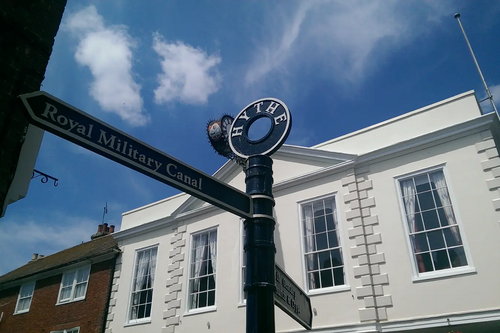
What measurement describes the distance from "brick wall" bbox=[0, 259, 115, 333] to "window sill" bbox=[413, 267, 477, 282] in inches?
490

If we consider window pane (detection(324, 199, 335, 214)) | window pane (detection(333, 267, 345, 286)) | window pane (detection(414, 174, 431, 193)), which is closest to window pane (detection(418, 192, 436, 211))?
window pane (detection(414, 174, 431, 193))

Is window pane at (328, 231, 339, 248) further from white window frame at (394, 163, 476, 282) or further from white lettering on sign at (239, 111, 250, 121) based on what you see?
white lettering on sign at (239, 111, 250, 121)

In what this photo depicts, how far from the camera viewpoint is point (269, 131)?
351 centimetres

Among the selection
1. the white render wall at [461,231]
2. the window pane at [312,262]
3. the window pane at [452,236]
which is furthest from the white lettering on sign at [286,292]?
the window pane at [312,262]

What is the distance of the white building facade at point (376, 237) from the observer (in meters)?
10.1

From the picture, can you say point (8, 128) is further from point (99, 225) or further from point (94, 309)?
point (99, 225)

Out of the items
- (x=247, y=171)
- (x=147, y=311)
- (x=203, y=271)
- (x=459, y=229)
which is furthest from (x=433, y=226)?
(x=147, y=311)

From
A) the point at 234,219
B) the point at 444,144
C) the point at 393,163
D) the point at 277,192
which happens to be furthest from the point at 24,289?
the point at 444,144

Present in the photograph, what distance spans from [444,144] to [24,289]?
20956mm

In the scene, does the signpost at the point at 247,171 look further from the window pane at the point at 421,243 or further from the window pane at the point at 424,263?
the window pane at the point at 421,243

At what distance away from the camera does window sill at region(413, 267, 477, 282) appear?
388 inches

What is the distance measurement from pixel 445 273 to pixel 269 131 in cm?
856

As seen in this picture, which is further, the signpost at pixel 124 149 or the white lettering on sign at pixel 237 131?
the white lettering on sign at pixel 237 131

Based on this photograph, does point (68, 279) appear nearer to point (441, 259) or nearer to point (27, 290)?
point (27, 290)
